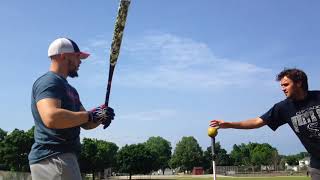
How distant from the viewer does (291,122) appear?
7754 mm

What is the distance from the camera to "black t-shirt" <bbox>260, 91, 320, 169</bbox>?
24.1 feet

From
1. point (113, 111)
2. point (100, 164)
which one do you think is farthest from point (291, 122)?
point (100, 164)

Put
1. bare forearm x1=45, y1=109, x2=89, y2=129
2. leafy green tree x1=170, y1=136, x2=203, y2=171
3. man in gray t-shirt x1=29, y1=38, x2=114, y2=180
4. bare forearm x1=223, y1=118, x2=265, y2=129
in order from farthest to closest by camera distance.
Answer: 1. leafy green tree x1=170, y1=136, x2=203, y2=171
2. bare forearm x1=223, y1=118, x2=265, y2=129
3. man in gray t-shirt x1=29, y1=38, x2=114, y2=180
4. bare forearm x1=45, y1=109, x2=89, y2=129

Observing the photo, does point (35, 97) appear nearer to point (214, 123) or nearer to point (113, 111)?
point (113, 111)

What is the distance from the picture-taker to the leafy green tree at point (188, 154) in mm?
164500

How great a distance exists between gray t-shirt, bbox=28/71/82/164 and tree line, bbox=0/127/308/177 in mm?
1027

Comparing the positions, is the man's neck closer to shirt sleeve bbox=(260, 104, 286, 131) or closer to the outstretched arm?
the outstretched arm

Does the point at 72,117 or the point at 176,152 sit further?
the point at 176,152

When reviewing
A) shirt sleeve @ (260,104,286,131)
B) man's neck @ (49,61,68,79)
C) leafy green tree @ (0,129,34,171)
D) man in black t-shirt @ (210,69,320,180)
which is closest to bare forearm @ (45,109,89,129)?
man's neck @ (49,61,68,79)

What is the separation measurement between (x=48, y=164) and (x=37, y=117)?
1.87 ft

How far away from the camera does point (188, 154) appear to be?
164500 millimetres

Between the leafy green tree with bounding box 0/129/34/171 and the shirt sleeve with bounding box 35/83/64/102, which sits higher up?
the leafy green tree with bounding box 0/129/34/171

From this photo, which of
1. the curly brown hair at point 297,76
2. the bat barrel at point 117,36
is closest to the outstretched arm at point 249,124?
the curly brown hair at point 297,76

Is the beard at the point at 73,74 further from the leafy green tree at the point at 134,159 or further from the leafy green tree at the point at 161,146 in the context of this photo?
the leafy green tree at the point at 161,146
